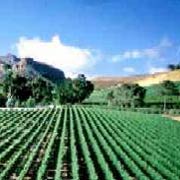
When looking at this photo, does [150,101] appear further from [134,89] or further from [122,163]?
[122,163]

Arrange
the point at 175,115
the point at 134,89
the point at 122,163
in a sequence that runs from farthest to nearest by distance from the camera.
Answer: the point at 134,89
the point at 175,115
the point at 122,163

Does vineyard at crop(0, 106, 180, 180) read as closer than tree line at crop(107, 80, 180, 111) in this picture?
Yes

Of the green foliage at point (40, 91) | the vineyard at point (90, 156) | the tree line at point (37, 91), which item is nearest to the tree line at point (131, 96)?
the tree line at point (37, 91)

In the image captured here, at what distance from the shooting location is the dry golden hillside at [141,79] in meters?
119

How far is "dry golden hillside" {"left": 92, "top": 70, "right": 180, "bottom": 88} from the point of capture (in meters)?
119

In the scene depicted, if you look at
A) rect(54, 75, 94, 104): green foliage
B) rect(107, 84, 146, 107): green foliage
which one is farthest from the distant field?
rect(107, 84, 146, 107): green foliage

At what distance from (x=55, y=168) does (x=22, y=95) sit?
249ft

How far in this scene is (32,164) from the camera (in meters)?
20.2

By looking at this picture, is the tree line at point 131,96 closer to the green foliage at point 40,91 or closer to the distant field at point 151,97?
the distant field at point 151,97

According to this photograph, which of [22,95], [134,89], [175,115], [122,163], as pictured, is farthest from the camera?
[22,95]

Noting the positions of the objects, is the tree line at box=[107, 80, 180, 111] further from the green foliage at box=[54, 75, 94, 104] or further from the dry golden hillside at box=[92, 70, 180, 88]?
the dry golden hillside at box=[92, 70, 180, 88]

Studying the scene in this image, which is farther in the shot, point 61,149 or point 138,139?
point 138,139

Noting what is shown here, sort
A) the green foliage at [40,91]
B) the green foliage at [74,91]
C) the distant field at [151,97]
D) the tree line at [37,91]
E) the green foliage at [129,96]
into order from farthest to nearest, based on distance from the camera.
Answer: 1. the green foliage at [74,91]
2. the green foliage at [40,91]
3. the tree line at [37,91]
4. the distant field at [151,97]
5. the green foliage at [129,96]

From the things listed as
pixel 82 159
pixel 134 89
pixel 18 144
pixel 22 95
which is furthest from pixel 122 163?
pixel 22 95
